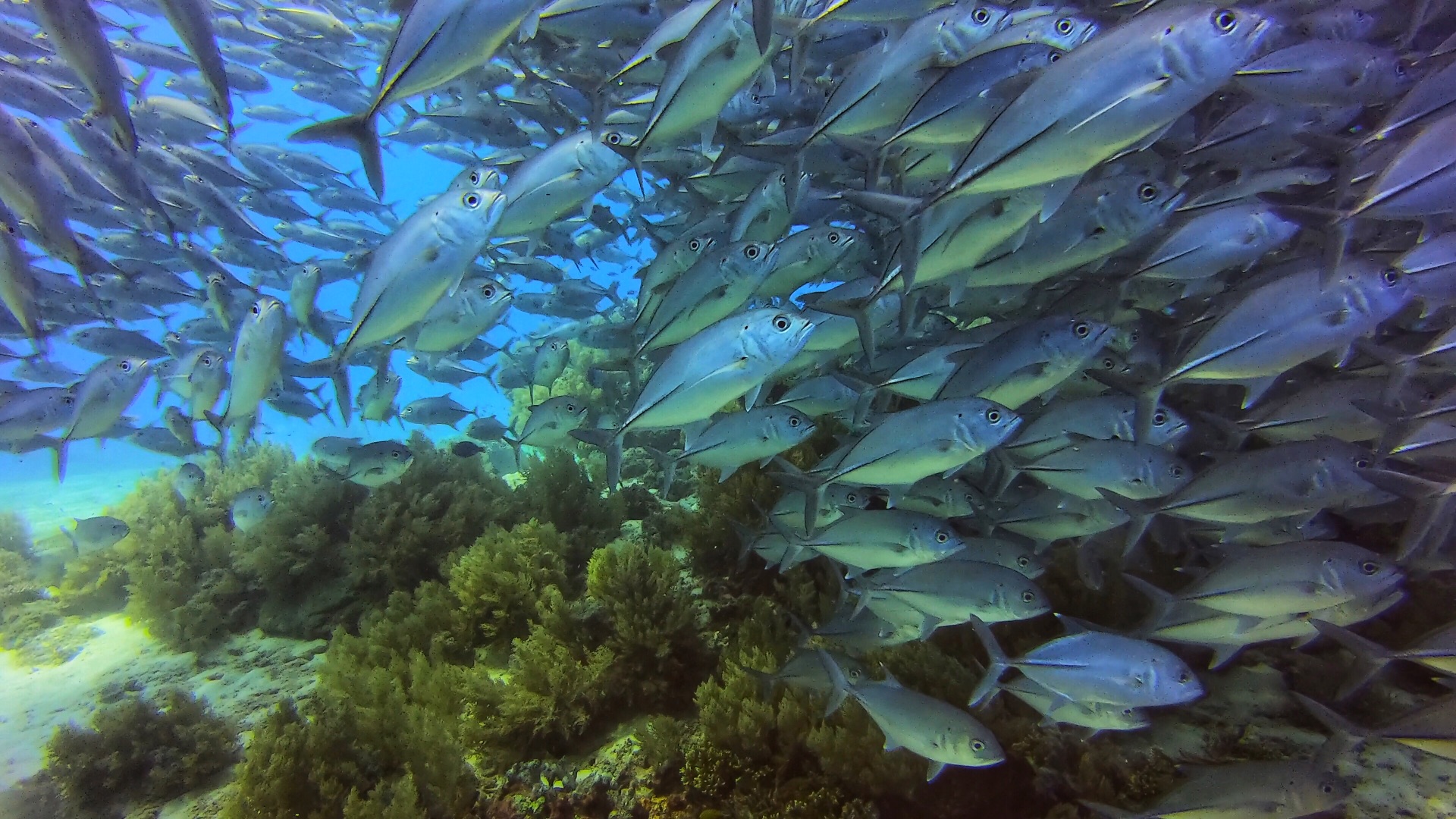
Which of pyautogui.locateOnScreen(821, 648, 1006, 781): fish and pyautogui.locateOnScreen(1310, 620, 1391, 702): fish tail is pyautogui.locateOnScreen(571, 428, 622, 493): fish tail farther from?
pyautogui.locateOnScreen(1310, 620, 1391, 702): fish tail

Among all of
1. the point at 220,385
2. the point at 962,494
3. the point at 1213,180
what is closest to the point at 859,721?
the point at 962,494

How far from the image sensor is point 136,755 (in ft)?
12.4

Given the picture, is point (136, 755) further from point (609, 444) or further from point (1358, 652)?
point (1358, 652)

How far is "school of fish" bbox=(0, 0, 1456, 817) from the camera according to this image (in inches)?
93.8

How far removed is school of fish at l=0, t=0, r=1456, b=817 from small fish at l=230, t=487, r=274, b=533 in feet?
4.01

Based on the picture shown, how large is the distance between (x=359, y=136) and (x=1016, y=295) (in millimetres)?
3880

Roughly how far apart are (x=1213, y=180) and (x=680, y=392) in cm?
481

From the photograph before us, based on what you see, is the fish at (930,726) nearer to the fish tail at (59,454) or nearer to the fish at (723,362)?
the fish at (723,362)

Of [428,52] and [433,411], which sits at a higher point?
[428,52]

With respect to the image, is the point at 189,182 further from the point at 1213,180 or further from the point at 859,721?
the point at 1213,180

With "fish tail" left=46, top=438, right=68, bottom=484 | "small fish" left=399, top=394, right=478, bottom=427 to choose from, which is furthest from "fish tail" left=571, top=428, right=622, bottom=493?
"fish tail" left=46, top=438, right=68, bottom=484

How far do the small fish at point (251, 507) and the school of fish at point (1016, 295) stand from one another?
4.01 feet

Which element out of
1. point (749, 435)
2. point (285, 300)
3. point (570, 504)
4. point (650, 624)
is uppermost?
point (285, 300)

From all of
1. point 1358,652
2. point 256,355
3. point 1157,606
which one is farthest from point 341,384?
point 1358,652
